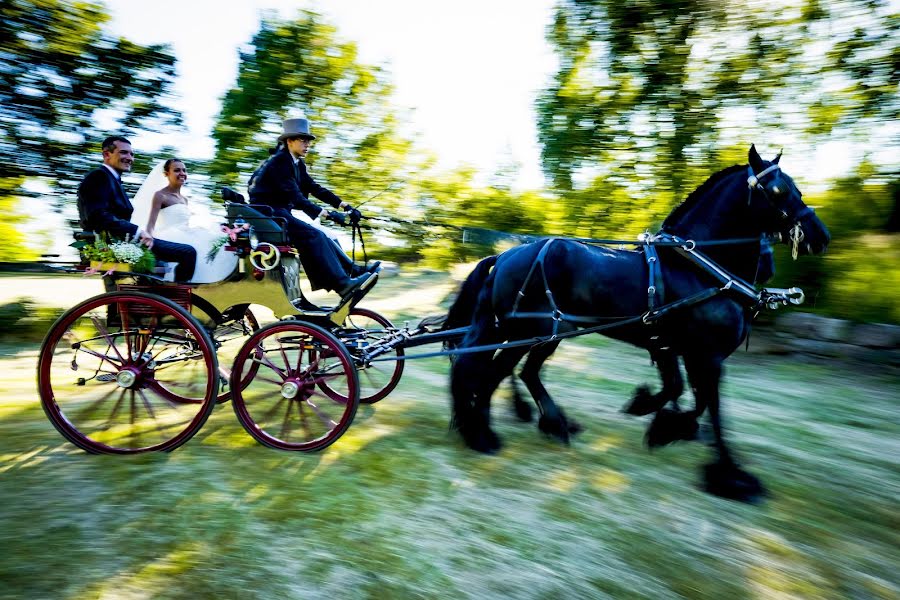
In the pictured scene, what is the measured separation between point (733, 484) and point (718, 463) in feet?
0.51

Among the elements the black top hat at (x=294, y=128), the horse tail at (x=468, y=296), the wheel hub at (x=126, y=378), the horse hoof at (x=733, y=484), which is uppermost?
the black top hat at (x=294, y=128)

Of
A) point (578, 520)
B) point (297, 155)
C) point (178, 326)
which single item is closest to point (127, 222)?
point (178, 326)

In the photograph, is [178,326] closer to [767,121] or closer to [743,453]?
[743,453]

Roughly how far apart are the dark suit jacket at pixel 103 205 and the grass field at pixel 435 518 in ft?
4.92

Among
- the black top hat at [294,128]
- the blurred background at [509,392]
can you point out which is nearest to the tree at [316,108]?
the blurred background at [509,392]

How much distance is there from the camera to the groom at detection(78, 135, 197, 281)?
12.8 feet

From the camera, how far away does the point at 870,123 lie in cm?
850

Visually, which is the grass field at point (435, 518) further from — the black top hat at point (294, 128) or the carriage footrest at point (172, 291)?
the black top hat at point (294, 128)

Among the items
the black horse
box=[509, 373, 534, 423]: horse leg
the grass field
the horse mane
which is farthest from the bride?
the horse mane

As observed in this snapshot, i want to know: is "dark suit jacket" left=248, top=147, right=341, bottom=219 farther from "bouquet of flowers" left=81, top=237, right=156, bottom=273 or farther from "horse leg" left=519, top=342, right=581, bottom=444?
"horse leg" left=519, top=342, right=581, bottom=444

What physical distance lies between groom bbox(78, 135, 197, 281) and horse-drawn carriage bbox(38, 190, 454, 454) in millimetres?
144

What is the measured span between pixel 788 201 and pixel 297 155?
372cm

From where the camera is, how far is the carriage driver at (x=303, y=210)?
4441 millimetres

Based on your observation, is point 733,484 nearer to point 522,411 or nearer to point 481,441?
point 481,441
